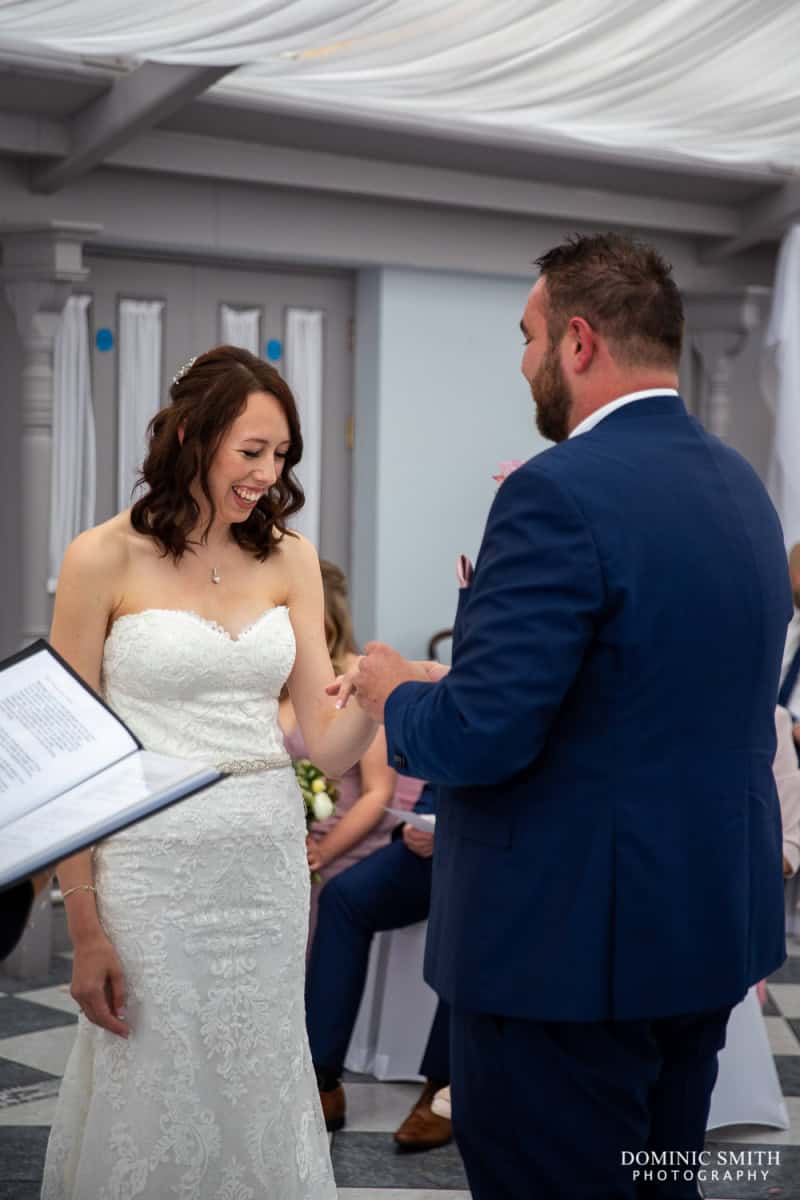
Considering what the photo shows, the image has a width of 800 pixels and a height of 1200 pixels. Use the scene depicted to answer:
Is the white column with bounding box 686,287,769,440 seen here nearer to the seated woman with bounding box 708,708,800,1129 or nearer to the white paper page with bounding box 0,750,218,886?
the seated woman with bounding box 708,708,800,1129

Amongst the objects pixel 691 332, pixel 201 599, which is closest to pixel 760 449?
pixel 691 332

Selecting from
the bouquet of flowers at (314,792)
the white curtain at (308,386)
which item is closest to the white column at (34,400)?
the white curtain at (308,386)

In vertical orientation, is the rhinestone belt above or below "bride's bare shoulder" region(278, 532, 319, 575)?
below

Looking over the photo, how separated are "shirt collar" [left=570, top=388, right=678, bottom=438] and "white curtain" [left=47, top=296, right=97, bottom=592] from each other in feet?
13.8

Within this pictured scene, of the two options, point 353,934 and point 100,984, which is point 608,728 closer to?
point 100,984

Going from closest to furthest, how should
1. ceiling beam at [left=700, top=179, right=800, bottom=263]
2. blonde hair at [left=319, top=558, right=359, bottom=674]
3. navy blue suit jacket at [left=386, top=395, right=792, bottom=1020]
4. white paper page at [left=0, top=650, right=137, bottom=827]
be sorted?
white paper page at [left=0, top=650, right=137, bottom=827]
navy blue suit jacket at [left=386, top=395, right=792, bottom=1020]
blonde hair at [left=319, top=558, right=359, bottom=674]
ceiling beam at [left=700, top=179, right=800, bottom=263]

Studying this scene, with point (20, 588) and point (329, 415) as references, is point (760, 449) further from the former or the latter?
point (20, 588)

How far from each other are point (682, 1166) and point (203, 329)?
185 inches

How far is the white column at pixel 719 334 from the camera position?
7.34 m

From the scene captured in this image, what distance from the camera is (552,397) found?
2.17 metres

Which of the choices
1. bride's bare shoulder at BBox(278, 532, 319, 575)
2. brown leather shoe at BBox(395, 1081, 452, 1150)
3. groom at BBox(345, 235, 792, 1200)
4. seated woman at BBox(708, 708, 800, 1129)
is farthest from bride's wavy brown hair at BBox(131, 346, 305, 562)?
seated woman at BBox(708, 708, 800, 1129)

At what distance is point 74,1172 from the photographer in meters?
2.57

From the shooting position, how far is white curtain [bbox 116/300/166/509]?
6238mm

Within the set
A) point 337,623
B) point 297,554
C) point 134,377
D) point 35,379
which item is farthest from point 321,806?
point 134,377
